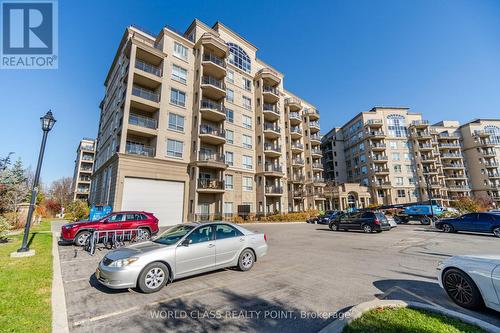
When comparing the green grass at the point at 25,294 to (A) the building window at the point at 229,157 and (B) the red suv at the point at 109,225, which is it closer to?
(B) the red suv at the point at 109,225

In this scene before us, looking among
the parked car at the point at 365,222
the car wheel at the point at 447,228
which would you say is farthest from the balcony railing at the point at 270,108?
the car wheel at the point at 447,228

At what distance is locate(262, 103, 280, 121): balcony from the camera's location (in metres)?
36.0

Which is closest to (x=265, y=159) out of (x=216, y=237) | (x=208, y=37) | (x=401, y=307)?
(x=208, y=37)

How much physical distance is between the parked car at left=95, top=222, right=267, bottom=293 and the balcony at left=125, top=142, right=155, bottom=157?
18201 millimetres

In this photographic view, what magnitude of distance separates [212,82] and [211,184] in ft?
45.4

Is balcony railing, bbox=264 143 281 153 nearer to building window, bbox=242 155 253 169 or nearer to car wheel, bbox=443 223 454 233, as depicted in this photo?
building window, bbox=242 155 253 169

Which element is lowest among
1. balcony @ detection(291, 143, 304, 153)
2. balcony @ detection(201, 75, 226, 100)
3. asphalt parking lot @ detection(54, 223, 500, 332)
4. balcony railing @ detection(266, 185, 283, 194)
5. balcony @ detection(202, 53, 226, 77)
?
asphalt parking lot @ detection(54, 223, 500, 332)

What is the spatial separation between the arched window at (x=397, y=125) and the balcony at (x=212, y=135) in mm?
51782

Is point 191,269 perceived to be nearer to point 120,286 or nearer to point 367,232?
point 120,286

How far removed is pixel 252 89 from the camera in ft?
119

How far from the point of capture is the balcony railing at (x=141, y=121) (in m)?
23.3

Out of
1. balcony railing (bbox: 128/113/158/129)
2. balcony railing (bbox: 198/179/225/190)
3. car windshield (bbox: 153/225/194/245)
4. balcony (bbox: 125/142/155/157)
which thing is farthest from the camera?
balcony railing (bbox: 198/179/225/190)

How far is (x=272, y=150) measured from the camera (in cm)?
3491

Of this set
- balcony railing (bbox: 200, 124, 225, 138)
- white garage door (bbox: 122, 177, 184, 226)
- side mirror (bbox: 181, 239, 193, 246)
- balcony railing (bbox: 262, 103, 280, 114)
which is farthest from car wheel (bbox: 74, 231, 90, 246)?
balcony railing (bbox: 262, 103, 280, 114)
